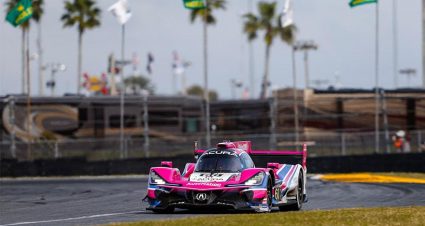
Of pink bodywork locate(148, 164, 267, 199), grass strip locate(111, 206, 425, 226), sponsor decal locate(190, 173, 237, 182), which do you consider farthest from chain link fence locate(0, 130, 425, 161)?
grass strip locate(111, 206, 425, 226)

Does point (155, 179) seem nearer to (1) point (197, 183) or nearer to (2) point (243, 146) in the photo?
(1) point (197, 183)

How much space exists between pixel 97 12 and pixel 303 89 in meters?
30.1

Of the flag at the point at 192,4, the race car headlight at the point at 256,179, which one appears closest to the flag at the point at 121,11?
the flag at the point at 192,4

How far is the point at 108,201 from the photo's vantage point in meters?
21.6

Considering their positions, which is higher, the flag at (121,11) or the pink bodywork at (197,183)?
the flag at (121,11)

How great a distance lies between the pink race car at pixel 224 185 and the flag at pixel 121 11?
29.4 metres

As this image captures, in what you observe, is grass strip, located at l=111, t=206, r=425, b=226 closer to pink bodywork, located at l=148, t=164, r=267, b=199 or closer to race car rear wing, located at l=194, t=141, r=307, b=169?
pink bodywork, located at l=148, t=164, r=267, b=199

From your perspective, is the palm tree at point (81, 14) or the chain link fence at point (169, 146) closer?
the chain link fence at point (169, 146)

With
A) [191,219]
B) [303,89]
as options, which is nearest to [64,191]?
[191,219]

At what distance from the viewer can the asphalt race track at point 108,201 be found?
16.1 metres

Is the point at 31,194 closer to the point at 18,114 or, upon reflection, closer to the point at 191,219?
the point at 191,219

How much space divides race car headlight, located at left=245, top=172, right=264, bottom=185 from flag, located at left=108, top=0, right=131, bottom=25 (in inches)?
1226

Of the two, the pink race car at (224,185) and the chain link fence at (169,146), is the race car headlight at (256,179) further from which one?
the chain link fence at (169,146)

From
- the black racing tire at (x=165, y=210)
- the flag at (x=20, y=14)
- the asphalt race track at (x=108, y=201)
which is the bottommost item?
the asphalt race track at (x=108, y=201)
